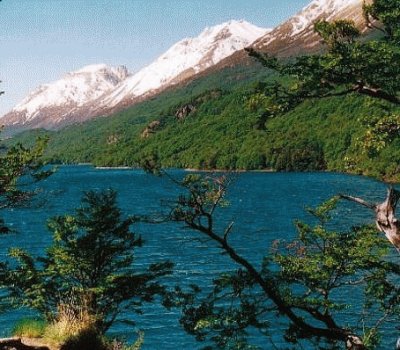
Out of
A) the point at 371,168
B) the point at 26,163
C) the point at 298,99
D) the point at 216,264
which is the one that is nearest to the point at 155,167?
the point at 298,99

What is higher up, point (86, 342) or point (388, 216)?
point (388, 216)

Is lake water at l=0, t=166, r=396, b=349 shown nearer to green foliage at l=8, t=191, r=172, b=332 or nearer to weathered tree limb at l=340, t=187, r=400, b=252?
green foliage at l=8, t=191, r=172, b=332

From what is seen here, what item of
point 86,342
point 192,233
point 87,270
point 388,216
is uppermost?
point 388,216

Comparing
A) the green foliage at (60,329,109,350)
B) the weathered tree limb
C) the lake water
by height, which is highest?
the weathered tree limb

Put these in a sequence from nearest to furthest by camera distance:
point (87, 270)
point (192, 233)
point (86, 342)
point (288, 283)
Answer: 1. point (86, 342)
2. point (288, 283)
3. point (87, 270)
4. point (192, 233)

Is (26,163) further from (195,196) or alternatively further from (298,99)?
(298,99)

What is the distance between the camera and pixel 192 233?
88.8 metres

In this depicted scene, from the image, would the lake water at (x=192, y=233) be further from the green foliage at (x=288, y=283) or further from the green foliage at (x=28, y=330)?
the green foliage at (x=28, y=330)

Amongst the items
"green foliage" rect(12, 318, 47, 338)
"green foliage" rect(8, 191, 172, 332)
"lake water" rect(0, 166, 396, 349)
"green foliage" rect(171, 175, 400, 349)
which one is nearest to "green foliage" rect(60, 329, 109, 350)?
"green foliage" rect(12, 318, 47, 338)

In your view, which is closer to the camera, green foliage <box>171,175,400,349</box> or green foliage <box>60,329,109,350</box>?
green foliage <box>171,175,400,349</box>

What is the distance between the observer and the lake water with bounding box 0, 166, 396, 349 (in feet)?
140

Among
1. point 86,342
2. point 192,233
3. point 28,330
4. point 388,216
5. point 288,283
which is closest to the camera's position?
point 388,216

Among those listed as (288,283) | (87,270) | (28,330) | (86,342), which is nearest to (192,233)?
(87,270)

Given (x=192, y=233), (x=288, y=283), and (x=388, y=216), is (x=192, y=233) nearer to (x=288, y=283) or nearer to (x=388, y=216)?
(x=288, y=283)
